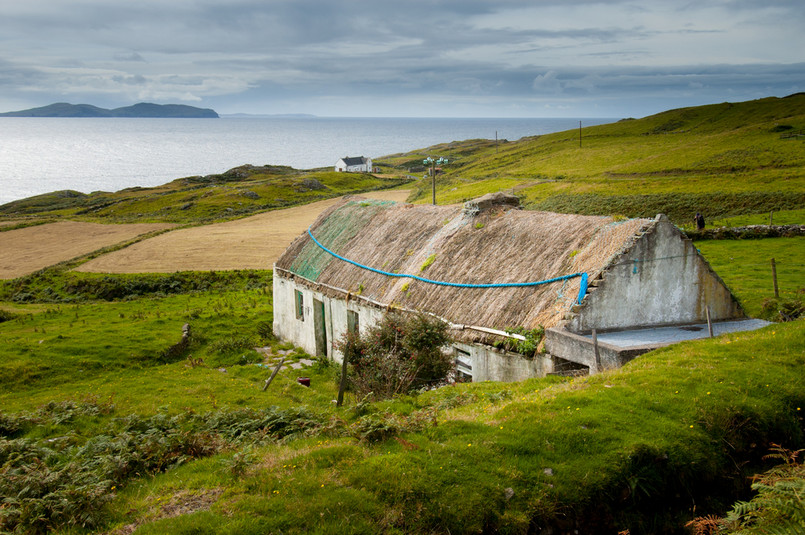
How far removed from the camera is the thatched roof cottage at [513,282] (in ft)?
49.4

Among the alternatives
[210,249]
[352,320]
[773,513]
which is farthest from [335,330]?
[210,249]

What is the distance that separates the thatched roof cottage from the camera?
15.0 meters

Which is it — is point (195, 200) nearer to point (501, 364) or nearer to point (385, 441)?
point (501, 364)

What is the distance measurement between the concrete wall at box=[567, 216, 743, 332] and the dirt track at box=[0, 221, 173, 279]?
52.4 meters

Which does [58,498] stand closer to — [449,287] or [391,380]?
[391,380]

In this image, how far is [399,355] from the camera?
15656 millimetres

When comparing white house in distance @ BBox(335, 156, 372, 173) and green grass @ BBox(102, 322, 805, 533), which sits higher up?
white house in distance @ BBox(335, 156, 372, 173)

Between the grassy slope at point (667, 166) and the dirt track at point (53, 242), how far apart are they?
3753 cm

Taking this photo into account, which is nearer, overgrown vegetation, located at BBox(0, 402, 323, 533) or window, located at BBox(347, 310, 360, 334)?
overgrown vegetation, located at BBox(0, 402, 323, 533)

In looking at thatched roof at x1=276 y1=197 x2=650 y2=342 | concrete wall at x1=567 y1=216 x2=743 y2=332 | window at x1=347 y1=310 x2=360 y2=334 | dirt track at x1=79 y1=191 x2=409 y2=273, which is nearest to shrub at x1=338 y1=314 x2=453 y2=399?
thatched roof at x1=276 y1=197 x2=650 y2=342

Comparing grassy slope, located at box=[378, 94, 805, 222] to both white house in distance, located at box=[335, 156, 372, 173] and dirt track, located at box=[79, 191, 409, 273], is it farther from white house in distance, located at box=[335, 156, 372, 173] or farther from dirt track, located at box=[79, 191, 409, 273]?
white house in distance, located at box=[335, 156, 372, 173]

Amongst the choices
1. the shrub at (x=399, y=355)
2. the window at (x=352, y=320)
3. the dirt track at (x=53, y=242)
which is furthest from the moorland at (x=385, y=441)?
the dirt track at (x=53, y=242)

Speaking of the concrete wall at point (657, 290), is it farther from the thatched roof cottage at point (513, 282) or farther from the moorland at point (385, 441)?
the moorland at point (385, 441)

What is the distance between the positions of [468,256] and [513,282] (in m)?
2.84
